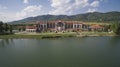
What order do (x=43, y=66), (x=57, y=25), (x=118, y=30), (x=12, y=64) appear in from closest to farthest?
(x=43, y=66)
(x=12, y=64)
(x=118, y=30)
(x=57, y=25)

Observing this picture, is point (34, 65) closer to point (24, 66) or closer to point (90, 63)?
point (24, 66)

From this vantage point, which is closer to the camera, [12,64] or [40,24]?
[12,64]

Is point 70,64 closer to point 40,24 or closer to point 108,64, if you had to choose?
point 108,64

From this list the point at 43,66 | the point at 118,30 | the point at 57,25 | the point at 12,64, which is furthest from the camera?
the point at 57,25

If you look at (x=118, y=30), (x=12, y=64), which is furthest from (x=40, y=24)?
(x=12, y=64)

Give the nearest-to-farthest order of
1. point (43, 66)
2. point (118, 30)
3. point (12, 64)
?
point (43, 66), point (12, 64), point (118, 30)

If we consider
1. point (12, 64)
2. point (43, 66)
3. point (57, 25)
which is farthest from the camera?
point (57, 25)

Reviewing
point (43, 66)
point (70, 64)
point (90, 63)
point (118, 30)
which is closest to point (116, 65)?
point (90, 63)

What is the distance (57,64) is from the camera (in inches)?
651

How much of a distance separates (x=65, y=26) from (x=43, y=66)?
5852 cm

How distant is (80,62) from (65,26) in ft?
187

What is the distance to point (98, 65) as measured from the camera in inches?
632

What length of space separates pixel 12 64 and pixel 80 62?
6760mm

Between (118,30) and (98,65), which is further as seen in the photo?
(118,30)
